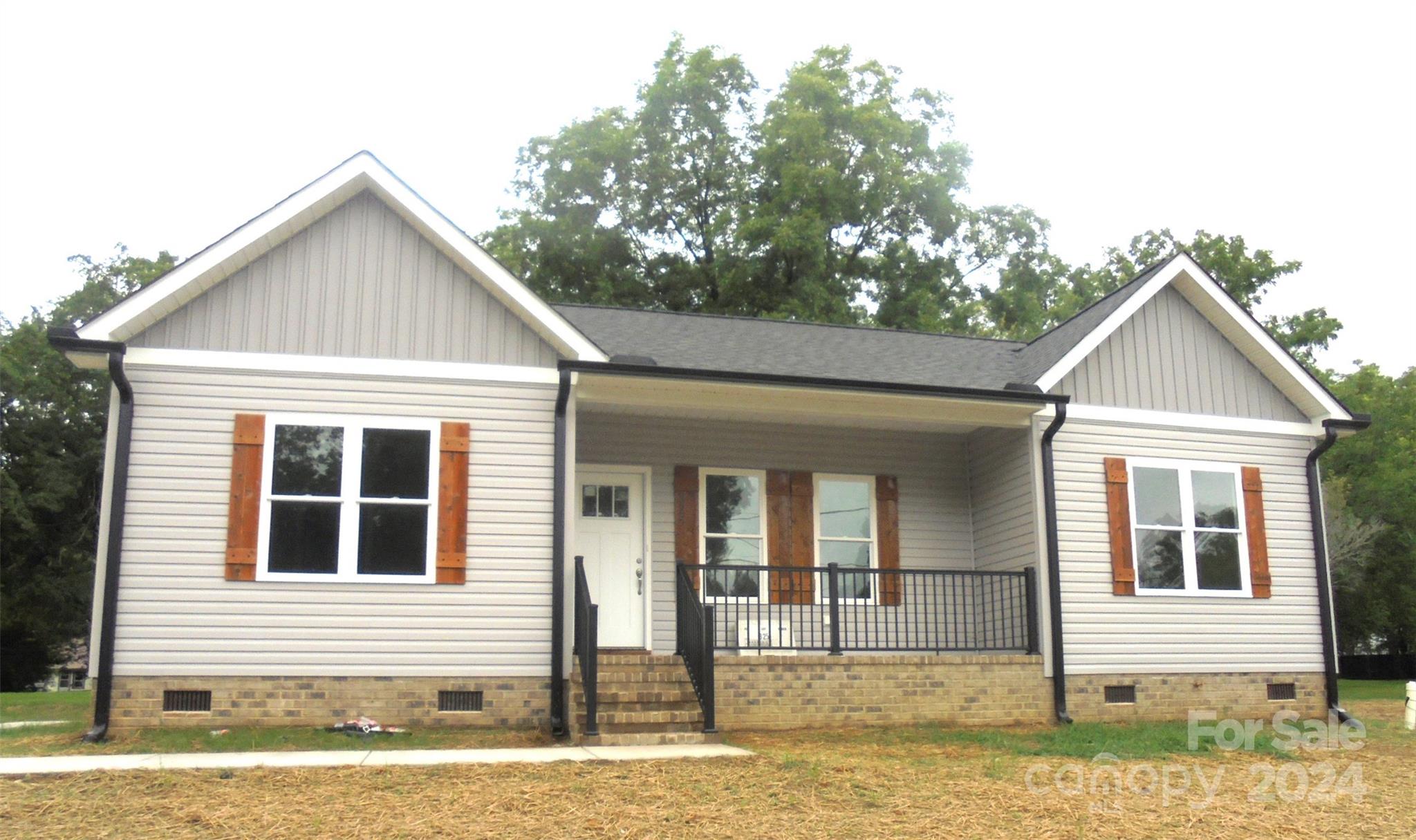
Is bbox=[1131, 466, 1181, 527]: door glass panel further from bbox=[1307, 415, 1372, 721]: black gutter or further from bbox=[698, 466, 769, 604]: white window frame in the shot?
bbox=[698, 466, 769, 604]: white window frame

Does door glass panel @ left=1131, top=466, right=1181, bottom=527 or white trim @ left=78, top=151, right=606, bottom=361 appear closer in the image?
white trim @ left=78, top=151, right=606, bottom=361

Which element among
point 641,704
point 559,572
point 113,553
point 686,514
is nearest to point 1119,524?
point 686,514

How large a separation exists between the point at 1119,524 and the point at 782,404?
3.73 metres

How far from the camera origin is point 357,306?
10.8 meters

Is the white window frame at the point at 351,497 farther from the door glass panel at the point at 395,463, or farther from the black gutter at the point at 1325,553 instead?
the black gutter at the point at 1325,553

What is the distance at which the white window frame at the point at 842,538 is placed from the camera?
13.1 meters

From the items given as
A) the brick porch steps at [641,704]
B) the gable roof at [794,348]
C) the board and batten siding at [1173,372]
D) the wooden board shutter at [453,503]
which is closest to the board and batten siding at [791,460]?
the gable roof at [794,348]

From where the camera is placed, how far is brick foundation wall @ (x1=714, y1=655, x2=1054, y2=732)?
10.9m

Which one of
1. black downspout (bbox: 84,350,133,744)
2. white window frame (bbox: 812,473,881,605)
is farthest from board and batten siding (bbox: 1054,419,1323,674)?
black downspout (bbox: 84,350,133,744)

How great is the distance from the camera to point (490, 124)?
92.7 feet

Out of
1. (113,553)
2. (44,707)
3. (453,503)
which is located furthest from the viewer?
(44,707)

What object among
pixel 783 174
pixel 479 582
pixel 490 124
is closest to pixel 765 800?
pixel 479 582

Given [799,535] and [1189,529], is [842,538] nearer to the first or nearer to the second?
[799,535]

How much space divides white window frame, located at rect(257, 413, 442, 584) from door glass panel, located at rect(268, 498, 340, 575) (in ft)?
0.10
